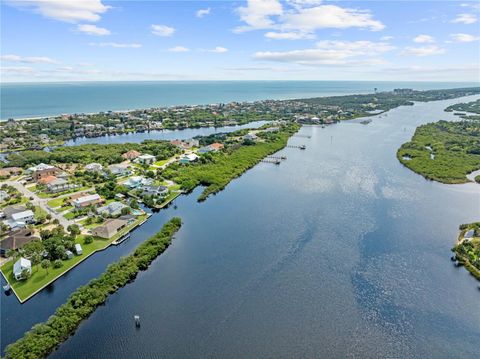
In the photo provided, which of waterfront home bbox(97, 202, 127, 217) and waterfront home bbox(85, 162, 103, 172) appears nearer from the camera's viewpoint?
waterfront home bbox(97, 202, 127, 217)

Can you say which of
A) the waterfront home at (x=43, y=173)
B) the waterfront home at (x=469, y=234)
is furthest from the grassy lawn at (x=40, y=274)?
the waterfront home at (x=469, y=234)

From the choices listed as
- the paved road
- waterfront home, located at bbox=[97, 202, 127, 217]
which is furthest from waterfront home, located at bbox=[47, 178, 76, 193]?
waterfront home, located at bbox=[97, 202, 127, 217]

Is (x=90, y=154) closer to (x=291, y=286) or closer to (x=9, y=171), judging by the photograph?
(x=9, y=171)

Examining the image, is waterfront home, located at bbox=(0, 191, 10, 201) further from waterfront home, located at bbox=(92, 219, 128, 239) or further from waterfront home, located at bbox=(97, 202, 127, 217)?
waterfront home, located at bbox=(92, 219, 128, 239)

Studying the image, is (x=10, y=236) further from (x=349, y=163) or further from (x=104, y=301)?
(x=349, y=163)

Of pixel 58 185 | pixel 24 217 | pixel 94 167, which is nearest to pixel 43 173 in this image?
pixel 94 167

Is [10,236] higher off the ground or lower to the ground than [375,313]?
higher

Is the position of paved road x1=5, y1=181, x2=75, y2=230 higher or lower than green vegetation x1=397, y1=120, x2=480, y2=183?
lower

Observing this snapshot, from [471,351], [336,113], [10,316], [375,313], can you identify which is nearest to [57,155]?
[10,316]
